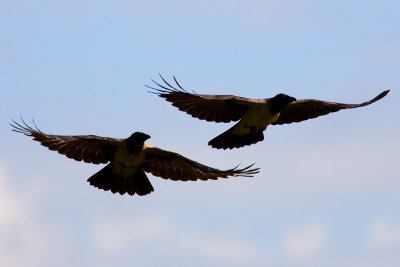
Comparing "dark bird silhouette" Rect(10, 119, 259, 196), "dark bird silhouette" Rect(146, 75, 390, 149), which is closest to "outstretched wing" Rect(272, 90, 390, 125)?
"dark bird silhouette" Rect(146, 75, 390, 149)

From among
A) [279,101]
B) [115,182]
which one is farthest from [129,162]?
[279,101]

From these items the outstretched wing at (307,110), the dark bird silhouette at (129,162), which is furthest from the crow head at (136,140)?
the outstretched wing at (307,110)

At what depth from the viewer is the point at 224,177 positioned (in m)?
21.2

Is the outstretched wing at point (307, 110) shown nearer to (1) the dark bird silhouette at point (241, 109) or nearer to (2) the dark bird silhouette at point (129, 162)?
(1) the dark bird silhouette at point (241, 109)

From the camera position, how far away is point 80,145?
67.6 feet

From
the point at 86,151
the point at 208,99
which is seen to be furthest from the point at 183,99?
the point at 86,151

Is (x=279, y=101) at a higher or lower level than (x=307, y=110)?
lower

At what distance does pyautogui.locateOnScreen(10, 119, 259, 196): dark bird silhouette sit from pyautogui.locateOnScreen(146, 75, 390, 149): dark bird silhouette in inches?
29.6

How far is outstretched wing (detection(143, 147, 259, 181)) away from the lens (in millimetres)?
21156

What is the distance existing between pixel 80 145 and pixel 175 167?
183cm

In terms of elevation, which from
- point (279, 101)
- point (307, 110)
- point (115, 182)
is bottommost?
point (115, 182)

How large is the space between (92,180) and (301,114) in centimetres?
409

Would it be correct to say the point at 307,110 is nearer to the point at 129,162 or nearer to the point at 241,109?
the point at 241,109

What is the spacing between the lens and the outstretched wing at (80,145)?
20.1 metres
